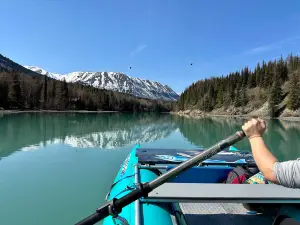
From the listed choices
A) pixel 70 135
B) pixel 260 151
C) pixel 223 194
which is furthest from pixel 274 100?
pixel 260 151

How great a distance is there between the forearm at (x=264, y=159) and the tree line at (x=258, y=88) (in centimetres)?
6772

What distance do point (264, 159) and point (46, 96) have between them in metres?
105

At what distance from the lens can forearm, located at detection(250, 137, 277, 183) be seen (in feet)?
6.01

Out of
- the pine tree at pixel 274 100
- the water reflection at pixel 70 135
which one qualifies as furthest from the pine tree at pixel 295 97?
the water reflection at pixel 70 135

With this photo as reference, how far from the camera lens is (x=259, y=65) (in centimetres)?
9888

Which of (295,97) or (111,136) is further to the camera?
(295,97)

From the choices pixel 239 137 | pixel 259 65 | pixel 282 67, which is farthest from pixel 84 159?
pixel 259 65

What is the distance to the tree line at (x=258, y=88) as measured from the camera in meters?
66.2

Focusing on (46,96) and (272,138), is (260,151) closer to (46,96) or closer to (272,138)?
(272,138)

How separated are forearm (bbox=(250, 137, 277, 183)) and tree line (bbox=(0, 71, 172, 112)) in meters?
90.8

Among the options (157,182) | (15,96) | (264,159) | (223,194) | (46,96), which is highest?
(46,96)

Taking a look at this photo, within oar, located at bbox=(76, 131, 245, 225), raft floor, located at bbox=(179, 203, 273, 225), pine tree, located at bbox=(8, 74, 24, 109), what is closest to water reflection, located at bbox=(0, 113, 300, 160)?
raft floor, located at bbox=(179, 203, 273, 225)

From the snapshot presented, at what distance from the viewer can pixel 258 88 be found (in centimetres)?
8888

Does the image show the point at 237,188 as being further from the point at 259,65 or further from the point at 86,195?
the point at 259,65
